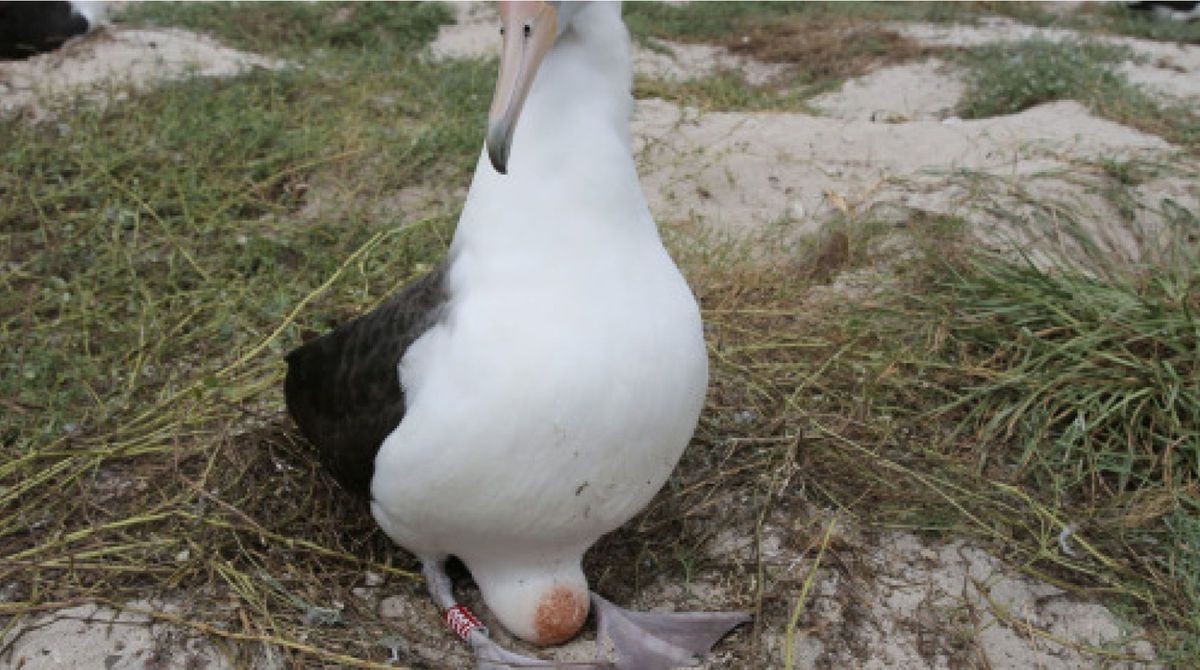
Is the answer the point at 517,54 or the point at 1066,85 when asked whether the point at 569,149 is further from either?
the point at 1066,85

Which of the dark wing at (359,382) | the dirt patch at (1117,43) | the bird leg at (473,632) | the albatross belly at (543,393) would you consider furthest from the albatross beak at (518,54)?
the dirt patch at (1117,43)

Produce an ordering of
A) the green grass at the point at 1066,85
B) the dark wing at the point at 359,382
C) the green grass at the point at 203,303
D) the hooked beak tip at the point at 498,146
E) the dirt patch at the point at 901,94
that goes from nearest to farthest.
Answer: the hooked beak tip at the point at 498,146 < the dark wing at the point at 359,382 < the green grass at the point at 203,303 < the green grass at the point at 1066,85 < the dirt patch at the point at 901,94

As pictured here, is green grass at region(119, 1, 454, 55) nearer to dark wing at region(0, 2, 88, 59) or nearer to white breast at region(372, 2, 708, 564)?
dark wing at region(0, 2, 88, 59)

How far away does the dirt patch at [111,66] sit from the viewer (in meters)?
5.29

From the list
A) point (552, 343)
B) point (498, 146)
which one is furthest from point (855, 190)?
point (498, 146)

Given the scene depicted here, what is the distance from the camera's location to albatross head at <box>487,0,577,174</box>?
1.95 metres

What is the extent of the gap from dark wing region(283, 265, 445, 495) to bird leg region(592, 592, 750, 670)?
23.7 inches

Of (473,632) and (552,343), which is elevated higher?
(552,343)

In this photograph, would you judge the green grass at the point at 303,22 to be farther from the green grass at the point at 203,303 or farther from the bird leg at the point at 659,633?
the bird leg at the point at 659,633

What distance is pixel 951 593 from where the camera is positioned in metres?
2.73

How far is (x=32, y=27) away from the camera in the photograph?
5777 mm

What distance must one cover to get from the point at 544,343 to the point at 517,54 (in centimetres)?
50

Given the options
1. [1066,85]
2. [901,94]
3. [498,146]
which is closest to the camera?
[498,146]

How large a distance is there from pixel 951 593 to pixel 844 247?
5.57ft
